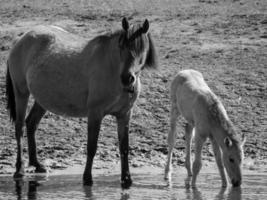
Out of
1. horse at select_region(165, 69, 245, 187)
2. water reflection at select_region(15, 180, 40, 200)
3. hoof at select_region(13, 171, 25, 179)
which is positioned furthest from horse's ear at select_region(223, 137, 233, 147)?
hoof at select_region(13, 171, 25, 179)

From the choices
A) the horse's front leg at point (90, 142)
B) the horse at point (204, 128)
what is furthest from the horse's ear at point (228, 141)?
the horse's front leg at point (90, 142)

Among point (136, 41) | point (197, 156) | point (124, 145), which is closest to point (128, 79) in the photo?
point (136, 41)

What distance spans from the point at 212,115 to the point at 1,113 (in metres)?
3.63

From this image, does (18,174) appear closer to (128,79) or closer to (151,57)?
(128,79)

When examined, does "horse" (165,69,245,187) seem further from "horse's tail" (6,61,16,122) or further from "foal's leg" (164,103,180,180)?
"horse's tail" (6,61,16,122)

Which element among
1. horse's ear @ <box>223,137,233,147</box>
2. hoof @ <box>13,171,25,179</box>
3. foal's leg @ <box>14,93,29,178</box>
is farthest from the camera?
foal's leg @ <box>14,93,29,178</box>

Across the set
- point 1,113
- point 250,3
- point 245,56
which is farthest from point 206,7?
point 1,113

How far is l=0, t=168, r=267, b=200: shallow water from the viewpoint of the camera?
944cm

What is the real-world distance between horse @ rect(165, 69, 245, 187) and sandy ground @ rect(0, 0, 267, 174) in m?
0.74

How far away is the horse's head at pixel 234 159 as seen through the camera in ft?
31.9

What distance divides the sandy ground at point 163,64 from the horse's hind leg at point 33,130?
0.73 feet

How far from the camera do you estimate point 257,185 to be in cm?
1024

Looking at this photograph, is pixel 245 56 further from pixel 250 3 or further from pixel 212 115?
pixel 212 115

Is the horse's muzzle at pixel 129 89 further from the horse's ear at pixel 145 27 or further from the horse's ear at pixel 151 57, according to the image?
the horse's ear at pixel 145 27
